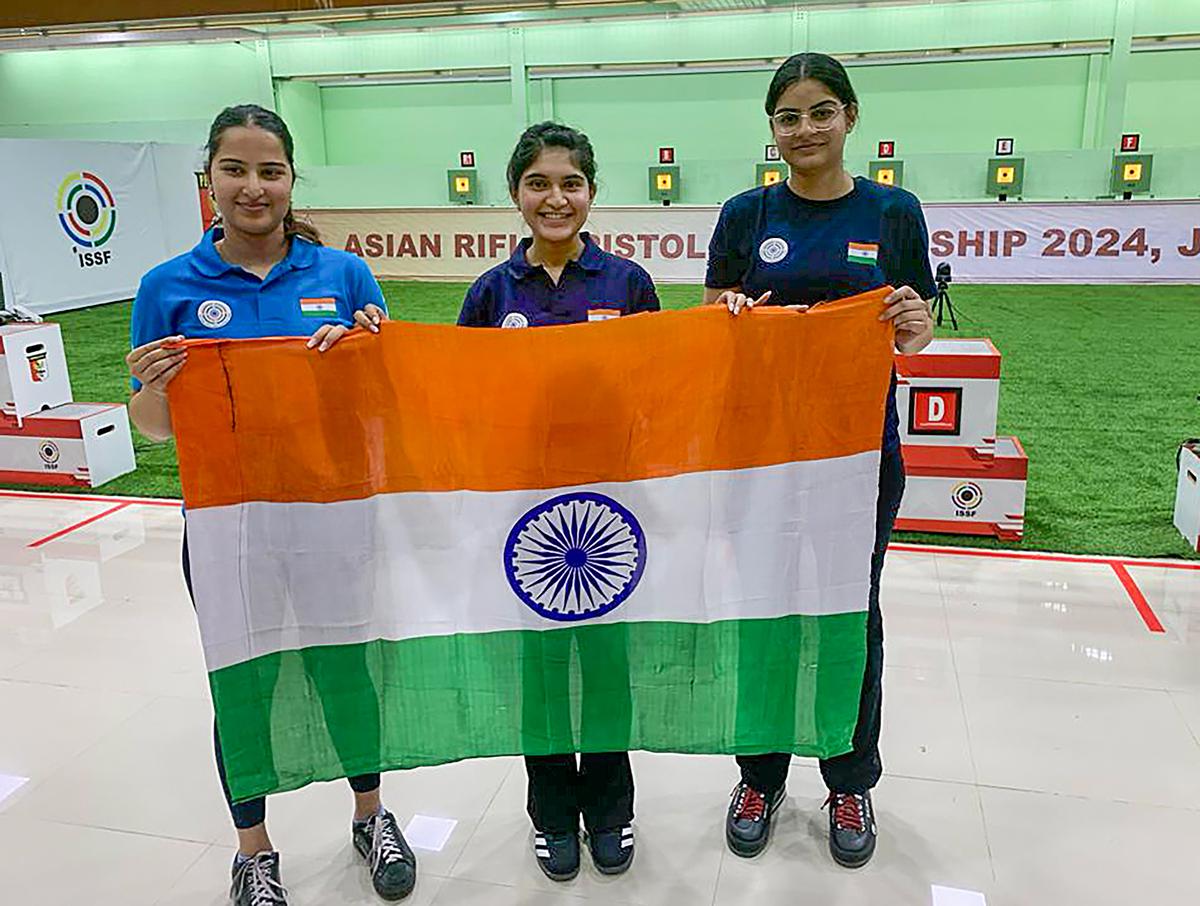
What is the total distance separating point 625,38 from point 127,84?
7826 millimetres

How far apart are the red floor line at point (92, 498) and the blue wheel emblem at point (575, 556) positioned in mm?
3142

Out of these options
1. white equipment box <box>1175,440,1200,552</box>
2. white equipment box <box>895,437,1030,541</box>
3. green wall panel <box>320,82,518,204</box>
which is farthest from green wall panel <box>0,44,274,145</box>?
white equipment box <box>1175,440,1200,552</box>

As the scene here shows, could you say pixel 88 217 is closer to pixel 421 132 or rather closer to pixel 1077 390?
pixel 421 132

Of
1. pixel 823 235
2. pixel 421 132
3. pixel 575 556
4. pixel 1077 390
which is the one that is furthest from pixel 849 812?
pixel 421 132

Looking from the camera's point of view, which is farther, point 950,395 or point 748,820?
point 950,395

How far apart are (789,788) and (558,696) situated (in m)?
0.77

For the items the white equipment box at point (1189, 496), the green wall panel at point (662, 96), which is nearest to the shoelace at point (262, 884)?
the white equipment box at point (1189, 496)

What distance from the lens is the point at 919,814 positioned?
7.32ft

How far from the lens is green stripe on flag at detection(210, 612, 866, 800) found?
186 centimetres

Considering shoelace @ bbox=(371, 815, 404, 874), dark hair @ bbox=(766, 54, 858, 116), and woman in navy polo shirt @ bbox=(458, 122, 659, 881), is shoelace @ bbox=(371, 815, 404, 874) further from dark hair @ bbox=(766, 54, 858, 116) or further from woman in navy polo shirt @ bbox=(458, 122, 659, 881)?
dark hair @ bbox=(766, 54, 858, 116)

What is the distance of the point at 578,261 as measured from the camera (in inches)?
72.6

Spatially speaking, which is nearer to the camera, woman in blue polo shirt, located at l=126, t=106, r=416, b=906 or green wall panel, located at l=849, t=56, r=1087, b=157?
woman in blue polo shirt, located at l=126, t=106, r=416, b=906

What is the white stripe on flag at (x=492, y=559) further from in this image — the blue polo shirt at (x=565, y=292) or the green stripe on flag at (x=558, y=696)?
the blue polo shirt at (x=565, y=292)

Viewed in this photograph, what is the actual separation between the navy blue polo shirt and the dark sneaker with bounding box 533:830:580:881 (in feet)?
3.92
